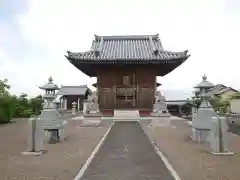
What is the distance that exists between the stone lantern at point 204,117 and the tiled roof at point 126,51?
14772 millimetres

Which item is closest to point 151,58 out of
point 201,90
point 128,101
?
point 128,101

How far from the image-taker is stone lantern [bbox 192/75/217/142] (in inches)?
550

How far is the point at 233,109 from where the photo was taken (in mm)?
47281

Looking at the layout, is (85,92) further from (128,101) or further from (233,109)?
(128,101)

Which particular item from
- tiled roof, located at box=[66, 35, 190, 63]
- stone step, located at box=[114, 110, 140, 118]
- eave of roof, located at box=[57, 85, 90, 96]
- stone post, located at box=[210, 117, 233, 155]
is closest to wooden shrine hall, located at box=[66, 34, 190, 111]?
tiled roof, located at box=[66, 35, 190, 63]

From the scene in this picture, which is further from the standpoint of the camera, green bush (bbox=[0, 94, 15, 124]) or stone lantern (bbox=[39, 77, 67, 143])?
green bush (bbox=[0, 94, 15, 124])

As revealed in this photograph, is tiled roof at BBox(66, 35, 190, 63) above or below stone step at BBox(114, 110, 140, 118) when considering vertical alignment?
above

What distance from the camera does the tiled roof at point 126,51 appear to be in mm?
30078

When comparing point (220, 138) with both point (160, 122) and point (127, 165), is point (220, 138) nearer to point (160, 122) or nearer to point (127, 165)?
point (127, 165)

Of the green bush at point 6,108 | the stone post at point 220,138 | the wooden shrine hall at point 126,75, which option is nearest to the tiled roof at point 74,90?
the wooden shrine hall at point 126,75

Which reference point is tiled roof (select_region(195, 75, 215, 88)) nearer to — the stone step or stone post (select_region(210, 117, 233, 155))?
stone post (select_region(210, 117, 233, 155))

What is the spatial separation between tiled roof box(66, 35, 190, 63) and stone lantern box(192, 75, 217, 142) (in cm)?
1477

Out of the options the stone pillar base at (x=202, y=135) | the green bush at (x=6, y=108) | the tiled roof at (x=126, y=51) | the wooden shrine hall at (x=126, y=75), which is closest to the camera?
the stone pillar base at (x=202, y=135)

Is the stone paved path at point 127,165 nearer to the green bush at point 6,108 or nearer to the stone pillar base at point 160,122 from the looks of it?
the stone pillar base at point 160,122
